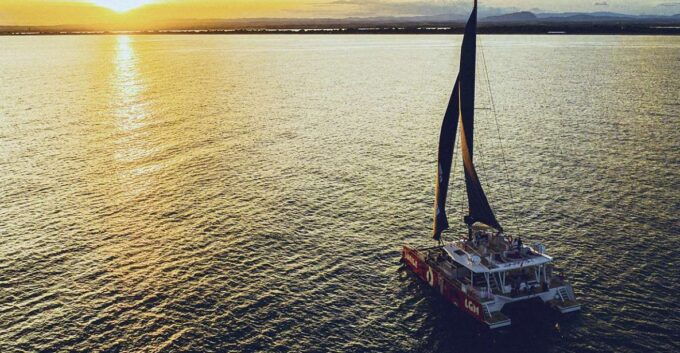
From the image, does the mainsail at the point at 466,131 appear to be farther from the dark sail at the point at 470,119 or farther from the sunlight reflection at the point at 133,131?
the sunlight reflection at the point at 133,131

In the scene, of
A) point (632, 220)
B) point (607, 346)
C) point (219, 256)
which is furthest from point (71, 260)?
point (632, 220)

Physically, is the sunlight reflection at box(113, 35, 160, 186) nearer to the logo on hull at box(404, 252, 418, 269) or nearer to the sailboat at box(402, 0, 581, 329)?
the logo on hull at box(404, 252, 418, 269)

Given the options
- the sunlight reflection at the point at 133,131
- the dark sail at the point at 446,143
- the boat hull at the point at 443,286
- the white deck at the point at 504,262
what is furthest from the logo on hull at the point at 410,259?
the sunlight reflection at the point at 133,131

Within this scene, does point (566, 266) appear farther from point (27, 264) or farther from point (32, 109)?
point (32, 109)

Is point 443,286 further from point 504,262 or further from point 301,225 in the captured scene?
point 301,225

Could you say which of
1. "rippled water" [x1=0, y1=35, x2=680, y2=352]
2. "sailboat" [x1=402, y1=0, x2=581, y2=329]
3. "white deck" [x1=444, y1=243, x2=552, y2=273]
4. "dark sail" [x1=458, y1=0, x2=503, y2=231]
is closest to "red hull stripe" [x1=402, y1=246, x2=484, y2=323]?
"sailboat" [x1=402, y1=0, x2=581, y2=329]

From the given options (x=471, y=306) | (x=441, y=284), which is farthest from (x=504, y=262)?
(x=441, y=284)
